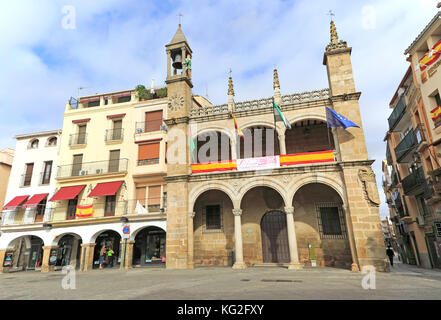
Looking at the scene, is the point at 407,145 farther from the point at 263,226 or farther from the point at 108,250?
the point at 108,250

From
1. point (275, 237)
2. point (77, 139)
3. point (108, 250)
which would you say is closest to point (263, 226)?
point (275, 237)

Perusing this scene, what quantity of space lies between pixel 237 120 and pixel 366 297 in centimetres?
1250

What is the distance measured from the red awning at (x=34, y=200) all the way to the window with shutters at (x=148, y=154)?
857cm

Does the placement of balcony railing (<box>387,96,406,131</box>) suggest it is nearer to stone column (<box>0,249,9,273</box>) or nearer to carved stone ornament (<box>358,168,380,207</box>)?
carved stone ornament (<box>358,168,380,207</box>)

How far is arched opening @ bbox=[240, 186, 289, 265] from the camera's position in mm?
16562

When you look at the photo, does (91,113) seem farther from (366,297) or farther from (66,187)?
(366,297)

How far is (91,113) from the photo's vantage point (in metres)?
23.0

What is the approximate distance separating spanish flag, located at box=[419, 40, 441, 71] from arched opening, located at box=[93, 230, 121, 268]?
24.5 meters

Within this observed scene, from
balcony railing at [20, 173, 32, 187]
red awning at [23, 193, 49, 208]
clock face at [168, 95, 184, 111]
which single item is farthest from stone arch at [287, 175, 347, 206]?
balcony railing at [20, 173, 32, 187]

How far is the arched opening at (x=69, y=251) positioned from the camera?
2123 centimetres

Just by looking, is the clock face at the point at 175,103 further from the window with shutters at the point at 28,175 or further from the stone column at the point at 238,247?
the window with shutters at the point at 28,175

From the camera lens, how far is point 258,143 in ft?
60.6

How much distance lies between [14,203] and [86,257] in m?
8.38
